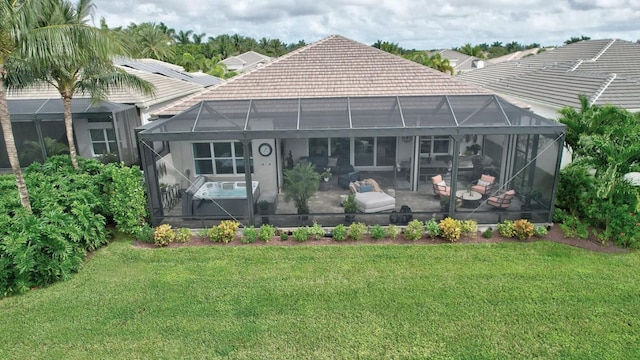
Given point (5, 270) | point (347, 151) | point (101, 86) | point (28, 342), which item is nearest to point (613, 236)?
point (347, 151)

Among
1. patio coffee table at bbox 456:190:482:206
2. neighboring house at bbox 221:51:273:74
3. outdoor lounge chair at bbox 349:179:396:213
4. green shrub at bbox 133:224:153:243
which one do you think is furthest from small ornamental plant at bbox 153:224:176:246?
neighboring house at bbox 221:51:273:74

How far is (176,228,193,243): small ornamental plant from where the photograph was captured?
10.8 m

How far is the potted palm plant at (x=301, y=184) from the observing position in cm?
1109

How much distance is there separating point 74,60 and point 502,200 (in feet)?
39.8

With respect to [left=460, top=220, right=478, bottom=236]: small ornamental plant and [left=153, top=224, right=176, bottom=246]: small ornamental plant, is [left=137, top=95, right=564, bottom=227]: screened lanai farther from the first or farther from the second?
[left=153, top=224, right=176, bottom=246]: small ornamental plant

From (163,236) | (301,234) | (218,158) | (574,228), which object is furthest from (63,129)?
(574,228)

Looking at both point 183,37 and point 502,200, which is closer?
point 502,200

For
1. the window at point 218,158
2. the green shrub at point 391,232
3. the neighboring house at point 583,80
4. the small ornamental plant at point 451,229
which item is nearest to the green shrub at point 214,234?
the window at point 218,158

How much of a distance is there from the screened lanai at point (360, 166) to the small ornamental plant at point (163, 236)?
635 mm

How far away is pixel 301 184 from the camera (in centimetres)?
1112

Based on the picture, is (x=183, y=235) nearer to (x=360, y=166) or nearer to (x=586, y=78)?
(x=360, y=166)

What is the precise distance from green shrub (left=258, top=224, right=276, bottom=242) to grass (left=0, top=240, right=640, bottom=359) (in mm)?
504

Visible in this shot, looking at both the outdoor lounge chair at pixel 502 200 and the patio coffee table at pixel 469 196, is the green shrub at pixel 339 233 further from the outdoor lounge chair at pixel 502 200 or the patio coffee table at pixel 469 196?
the outdoor lounge chair at pixel 502 200

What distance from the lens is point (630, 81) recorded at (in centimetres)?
1498
